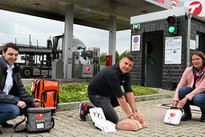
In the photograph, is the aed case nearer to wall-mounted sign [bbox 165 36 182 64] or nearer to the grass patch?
the grass patch

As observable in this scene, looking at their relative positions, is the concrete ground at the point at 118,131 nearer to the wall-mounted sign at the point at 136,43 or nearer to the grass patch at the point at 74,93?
the grass patch at the point at 74,93

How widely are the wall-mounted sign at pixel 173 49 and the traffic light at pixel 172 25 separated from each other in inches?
14.9

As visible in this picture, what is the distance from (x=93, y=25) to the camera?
26.6 metres

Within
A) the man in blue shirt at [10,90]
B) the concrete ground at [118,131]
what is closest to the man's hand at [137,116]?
the concrete ground at [118,131]

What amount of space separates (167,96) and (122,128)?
17.4ft

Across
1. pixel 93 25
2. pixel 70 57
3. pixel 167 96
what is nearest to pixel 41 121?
pixel 167 96

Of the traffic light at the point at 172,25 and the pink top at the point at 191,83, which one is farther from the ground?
the traffic light at the point at 172,25

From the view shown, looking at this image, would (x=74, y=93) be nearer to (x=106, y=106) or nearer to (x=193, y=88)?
(x=106, y=106)

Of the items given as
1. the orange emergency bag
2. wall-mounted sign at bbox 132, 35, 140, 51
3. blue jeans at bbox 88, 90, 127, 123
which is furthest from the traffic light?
the orange emergency bag

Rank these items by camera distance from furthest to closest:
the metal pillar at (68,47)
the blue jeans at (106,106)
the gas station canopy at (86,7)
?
the metal pillar at (68,47), the gas station canopy at (86,7), the blue jeans at (106,106)

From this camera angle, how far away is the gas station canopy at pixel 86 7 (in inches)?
697

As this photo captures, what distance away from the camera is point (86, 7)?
746 inches

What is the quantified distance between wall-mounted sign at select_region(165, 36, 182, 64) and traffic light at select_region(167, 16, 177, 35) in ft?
1.24

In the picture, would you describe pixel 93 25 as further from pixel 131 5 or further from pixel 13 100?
pixel 13 100
